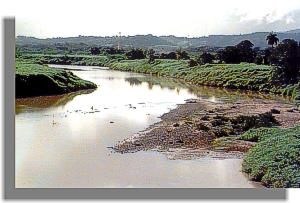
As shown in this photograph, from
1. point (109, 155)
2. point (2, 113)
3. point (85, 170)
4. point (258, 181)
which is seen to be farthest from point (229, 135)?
point (2, 113)

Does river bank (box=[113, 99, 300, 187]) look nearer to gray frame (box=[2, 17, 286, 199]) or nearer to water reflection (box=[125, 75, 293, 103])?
gray frame (box=[2, 17, 286, 199])

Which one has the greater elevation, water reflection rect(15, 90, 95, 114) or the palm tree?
the palm tree

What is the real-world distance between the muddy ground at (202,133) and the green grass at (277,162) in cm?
103

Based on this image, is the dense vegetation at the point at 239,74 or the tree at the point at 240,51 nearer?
the dense vegetation at the point at 239,74

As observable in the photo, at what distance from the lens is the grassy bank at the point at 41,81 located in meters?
13.6

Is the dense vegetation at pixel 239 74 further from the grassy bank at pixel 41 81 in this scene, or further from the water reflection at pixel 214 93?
the water reflection at pixel 214 93

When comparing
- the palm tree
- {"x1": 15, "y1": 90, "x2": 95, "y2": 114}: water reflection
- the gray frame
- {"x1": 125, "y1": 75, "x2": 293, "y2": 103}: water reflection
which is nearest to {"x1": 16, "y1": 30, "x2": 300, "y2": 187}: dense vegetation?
the palm tree

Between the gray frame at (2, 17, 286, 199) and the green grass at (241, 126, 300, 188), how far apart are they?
847mm

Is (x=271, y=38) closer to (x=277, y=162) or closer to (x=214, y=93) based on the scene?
(x=277, y=162)

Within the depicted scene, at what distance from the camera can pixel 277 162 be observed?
610cm

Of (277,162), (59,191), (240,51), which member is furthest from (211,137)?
(59,191)

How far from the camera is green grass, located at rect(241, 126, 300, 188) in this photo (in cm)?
554

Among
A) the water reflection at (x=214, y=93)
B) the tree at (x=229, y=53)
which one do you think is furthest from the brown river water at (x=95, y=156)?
the water reflection at (x=214, y=93)

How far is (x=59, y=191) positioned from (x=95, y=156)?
307 centimetres
